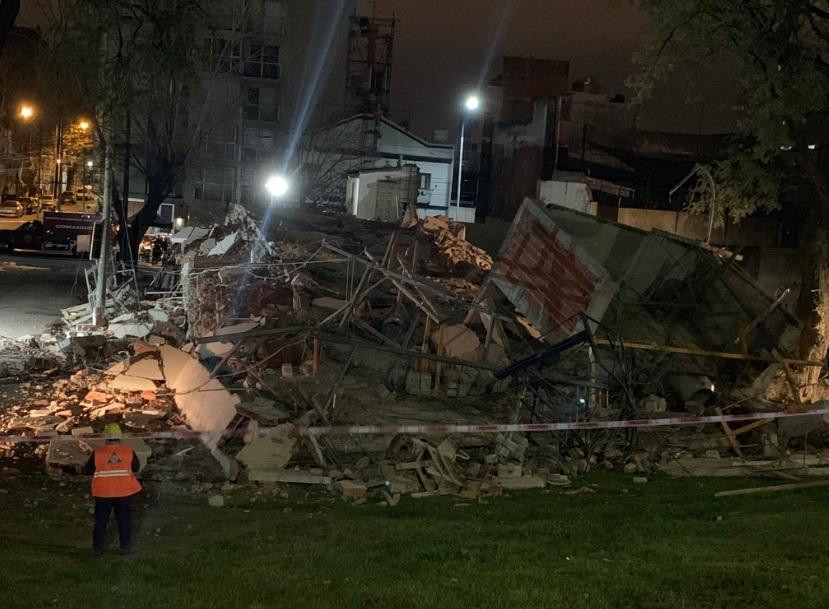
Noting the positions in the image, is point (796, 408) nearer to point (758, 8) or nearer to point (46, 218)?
point (758, 8)

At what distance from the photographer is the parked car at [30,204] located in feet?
182

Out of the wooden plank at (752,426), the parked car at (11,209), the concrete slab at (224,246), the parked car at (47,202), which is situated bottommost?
the wooden plank at (752,426)

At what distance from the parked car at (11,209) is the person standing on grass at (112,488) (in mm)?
50345

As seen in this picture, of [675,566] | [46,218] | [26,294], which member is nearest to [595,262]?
[675,566]

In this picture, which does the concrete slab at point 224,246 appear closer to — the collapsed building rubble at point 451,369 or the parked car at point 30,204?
the collapsed building rubble at point 451,369

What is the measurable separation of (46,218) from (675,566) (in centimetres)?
3862

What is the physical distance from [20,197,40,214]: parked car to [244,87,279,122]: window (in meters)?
15.5

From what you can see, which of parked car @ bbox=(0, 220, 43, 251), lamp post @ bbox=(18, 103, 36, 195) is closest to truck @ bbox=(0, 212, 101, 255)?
parked car @ bbox=(0, 220, 43, 251)

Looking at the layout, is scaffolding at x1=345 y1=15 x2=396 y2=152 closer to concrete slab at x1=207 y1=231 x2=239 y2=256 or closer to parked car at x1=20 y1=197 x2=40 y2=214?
parked car at x1=20 y1=197 x2=40 y2=214

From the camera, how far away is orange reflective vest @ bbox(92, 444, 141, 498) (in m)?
7.11

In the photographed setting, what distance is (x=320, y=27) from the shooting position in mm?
59812

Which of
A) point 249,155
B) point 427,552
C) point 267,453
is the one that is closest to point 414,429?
point 267,453

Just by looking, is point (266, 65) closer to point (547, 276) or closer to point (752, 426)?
point (547, 276)

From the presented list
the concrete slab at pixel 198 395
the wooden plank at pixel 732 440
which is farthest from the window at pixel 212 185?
the wooden plank at pixel 732 440
